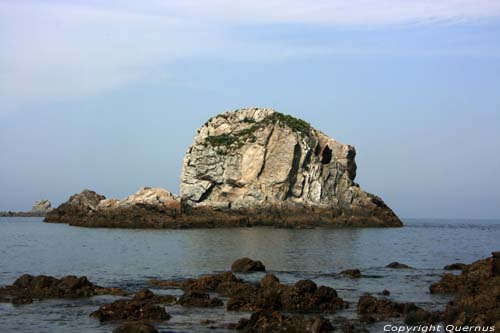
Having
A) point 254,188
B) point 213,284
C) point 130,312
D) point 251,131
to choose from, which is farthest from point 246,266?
point 251,131

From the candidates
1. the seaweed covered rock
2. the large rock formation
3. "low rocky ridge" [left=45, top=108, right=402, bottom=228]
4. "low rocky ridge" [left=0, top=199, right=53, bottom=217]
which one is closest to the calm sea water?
the seaweed covered rock

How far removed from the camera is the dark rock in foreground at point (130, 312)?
20.2 metres

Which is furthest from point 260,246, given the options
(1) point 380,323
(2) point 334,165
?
(2) point 334,165

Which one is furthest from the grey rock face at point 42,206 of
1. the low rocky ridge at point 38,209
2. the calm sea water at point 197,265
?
the calm sea water at point 197,265

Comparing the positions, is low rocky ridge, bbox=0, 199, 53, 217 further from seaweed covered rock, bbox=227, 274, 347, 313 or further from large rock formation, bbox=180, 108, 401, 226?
seaweed covered rock, bbox=227, 274, 347, 313

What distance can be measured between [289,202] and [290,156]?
729cm

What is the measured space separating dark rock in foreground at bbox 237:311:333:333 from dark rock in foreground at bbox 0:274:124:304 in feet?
29.7

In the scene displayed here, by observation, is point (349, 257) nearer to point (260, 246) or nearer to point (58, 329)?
point (260, 246)

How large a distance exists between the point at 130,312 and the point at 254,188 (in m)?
75.2

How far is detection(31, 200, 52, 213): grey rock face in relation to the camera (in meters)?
193

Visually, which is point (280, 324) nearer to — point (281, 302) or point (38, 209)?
point (281, 302)

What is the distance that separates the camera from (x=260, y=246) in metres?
54.6

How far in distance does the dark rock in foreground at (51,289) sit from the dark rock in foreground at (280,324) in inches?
356

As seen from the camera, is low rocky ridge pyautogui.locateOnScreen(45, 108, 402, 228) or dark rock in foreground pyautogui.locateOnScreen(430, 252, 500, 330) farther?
low rocky ridge pyautogui.locateOnScreen(45, 108, 402, 228)
